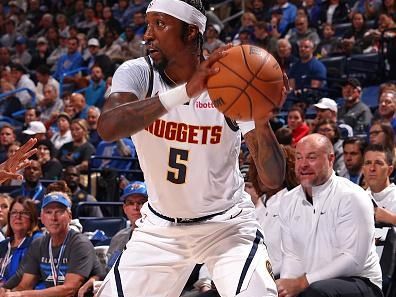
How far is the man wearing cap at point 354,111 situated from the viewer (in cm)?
1059

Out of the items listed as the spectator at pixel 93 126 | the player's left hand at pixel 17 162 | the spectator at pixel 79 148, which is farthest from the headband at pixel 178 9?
the spectator at pixel 93 126

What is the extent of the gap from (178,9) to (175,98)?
2.40 feet

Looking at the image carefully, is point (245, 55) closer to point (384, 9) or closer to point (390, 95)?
point (390, 95)

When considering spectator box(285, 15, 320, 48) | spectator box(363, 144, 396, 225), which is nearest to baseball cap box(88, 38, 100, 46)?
spectator box(285, 15, 320, 48)

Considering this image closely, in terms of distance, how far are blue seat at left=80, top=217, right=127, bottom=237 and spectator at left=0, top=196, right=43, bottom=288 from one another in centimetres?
81

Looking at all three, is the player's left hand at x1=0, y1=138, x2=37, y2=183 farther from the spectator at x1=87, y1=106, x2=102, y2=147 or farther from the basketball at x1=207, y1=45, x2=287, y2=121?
the spectator at x1=87, y1=106, x2=102, y2=147

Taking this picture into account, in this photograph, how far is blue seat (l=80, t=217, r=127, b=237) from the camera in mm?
8659

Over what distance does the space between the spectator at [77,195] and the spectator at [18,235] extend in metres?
1.44

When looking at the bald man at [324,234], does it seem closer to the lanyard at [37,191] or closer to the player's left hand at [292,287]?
the player's left hand at [292,287]

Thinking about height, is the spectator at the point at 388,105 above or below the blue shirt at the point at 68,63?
below

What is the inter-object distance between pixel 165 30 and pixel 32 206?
13.3ft

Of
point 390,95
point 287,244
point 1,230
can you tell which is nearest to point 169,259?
point 287,244

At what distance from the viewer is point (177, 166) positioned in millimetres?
4371

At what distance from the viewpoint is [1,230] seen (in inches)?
343
